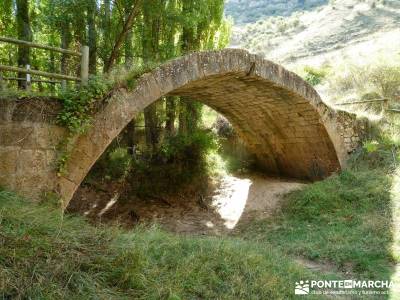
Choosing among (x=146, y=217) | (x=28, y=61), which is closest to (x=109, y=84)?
(x=146, y=217)

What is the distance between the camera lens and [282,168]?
437 inches

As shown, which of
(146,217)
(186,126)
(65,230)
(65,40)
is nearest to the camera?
(65,230)

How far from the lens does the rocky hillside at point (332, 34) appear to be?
27211mm

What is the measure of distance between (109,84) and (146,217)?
363 cm

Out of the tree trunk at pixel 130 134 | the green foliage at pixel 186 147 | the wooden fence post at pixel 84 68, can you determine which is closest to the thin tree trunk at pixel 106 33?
the tree trunk at pixel 130 134

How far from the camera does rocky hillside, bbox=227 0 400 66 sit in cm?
2721

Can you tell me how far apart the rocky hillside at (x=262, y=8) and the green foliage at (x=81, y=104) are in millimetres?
51426

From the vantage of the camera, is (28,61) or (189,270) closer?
(189,270)

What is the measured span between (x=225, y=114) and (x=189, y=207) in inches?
129

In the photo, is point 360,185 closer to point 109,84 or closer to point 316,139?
point 316,139

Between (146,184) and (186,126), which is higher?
(186,126)

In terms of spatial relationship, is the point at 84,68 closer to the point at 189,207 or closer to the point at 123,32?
the point at 123,32

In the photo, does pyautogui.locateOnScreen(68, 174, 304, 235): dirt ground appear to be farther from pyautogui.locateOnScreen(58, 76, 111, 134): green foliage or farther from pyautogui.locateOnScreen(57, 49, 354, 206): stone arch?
pyautogui.locateOnScreen(58, 76, 111, 134): green foliage
